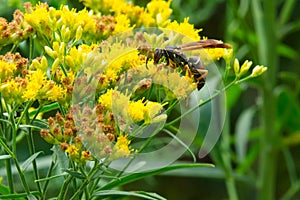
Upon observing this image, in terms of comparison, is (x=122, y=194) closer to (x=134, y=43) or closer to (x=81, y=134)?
(x=81, y=134)

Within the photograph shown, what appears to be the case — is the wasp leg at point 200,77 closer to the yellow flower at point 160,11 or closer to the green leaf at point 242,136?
the yellow flower at point 160,11

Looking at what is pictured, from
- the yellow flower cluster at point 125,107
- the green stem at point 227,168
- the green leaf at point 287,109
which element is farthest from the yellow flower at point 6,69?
the green leaf at point 287,109

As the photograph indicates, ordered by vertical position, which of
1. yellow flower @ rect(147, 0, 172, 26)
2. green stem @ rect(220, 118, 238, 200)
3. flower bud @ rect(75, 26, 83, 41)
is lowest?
green stem @ rect(220, 118, 238, 200)

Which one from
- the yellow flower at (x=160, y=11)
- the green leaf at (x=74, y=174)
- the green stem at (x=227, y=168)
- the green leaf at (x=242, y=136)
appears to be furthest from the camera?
the green leaf at (x=242, y=136)

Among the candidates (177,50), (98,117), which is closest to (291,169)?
(177,50)

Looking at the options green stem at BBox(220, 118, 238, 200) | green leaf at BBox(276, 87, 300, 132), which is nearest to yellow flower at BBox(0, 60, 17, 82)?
green stem at BBox(220, 118, 238, 200)

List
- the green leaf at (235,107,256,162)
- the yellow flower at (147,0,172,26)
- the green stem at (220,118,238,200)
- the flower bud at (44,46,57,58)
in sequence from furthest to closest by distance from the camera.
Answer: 1. the green leaf at (235,107,256,162)
2. the green stem at (220,118,238,200)
3. the yellow flower at (147,0,172,26)
4. the flower bud at (44,46,57,58)

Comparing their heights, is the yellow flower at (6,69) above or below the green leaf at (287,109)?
above

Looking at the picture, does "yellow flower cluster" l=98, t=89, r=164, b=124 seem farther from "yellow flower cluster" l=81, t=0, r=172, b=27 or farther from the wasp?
"yellow flower cluster" l=81, t=0, r=172, b=27

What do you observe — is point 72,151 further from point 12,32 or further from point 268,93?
point 268,93

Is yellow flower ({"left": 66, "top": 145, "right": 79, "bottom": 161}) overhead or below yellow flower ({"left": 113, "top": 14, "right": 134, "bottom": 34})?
below
